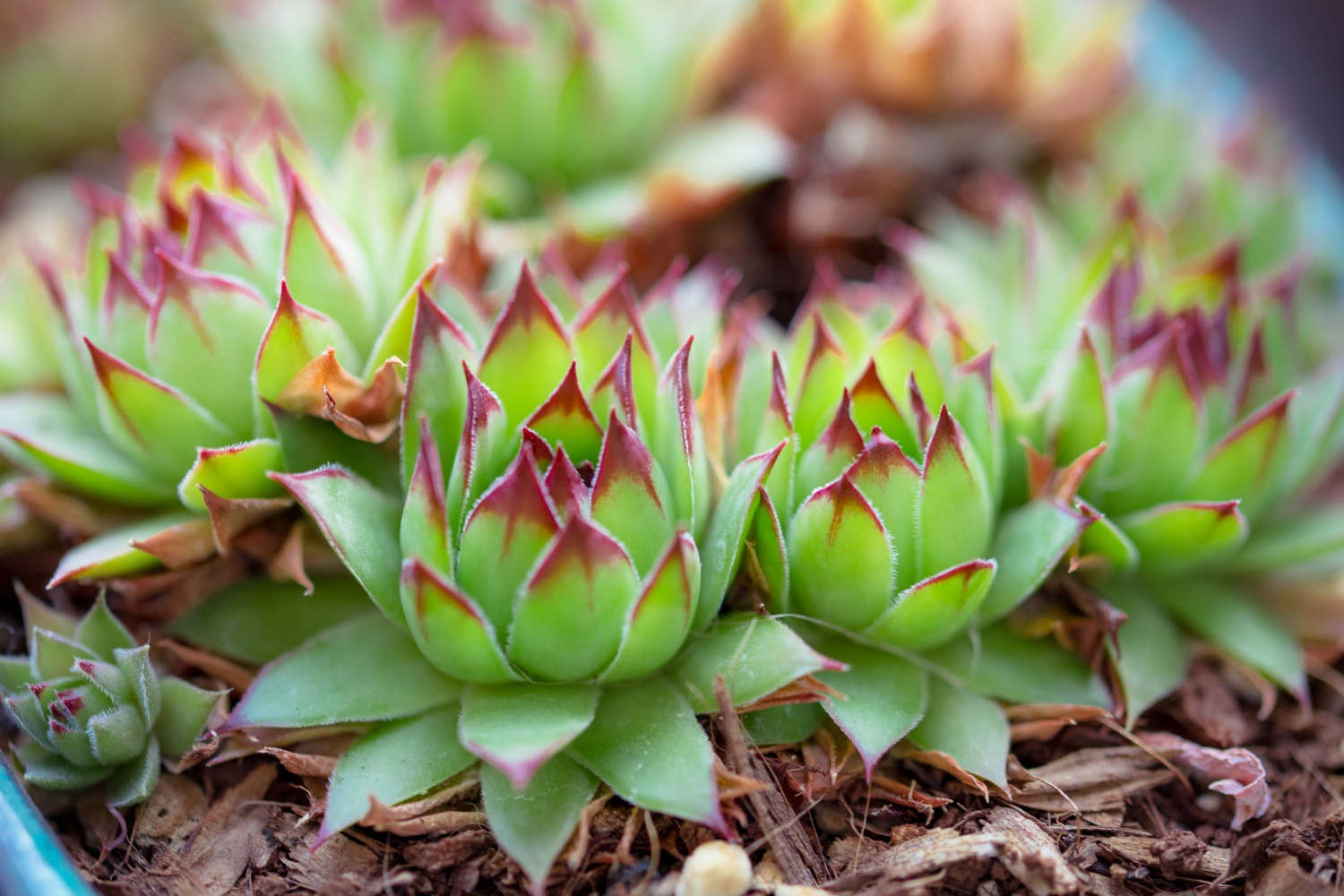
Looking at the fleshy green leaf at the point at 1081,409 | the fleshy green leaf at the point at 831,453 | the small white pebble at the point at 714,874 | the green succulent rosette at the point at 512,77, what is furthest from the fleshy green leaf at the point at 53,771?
the fleshy green leaf at the point at 1081,409

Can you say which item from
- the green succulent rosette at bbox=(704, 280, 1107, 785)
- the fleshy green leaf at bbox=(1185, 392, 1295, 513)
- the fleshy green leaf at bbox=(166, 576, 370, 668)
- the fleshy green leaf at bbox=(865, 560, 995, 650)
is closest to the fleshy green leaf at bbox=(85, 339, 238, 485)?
the fleshy green leaf at bbox=(166, 576, 370, 668)

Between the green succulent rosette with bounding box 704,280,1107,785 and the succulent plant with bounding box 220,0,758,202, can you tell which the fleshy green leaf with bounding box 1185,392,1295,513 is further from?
the succulent plant with bounding box 220,0,758,202

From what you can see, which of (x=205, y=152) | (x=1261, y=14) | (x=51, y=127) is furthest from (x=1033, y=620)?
(x=51, y=127)

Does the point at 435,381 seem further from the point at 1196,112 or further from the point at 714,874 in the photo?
the point at 1196,112

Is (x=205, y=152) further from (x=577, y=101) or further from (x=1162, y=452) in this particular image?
(x=1162, y=452)

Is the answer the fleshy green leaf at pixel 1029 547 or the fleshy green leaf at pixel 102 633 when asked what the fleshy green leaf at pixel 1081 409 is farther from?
the fleshy green leaf at pixel 102 633

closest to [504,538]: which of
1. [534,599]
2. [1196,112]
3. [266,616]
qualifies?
[534,599]

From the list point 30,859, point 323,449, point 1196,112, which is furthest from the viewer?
point 1196,112
